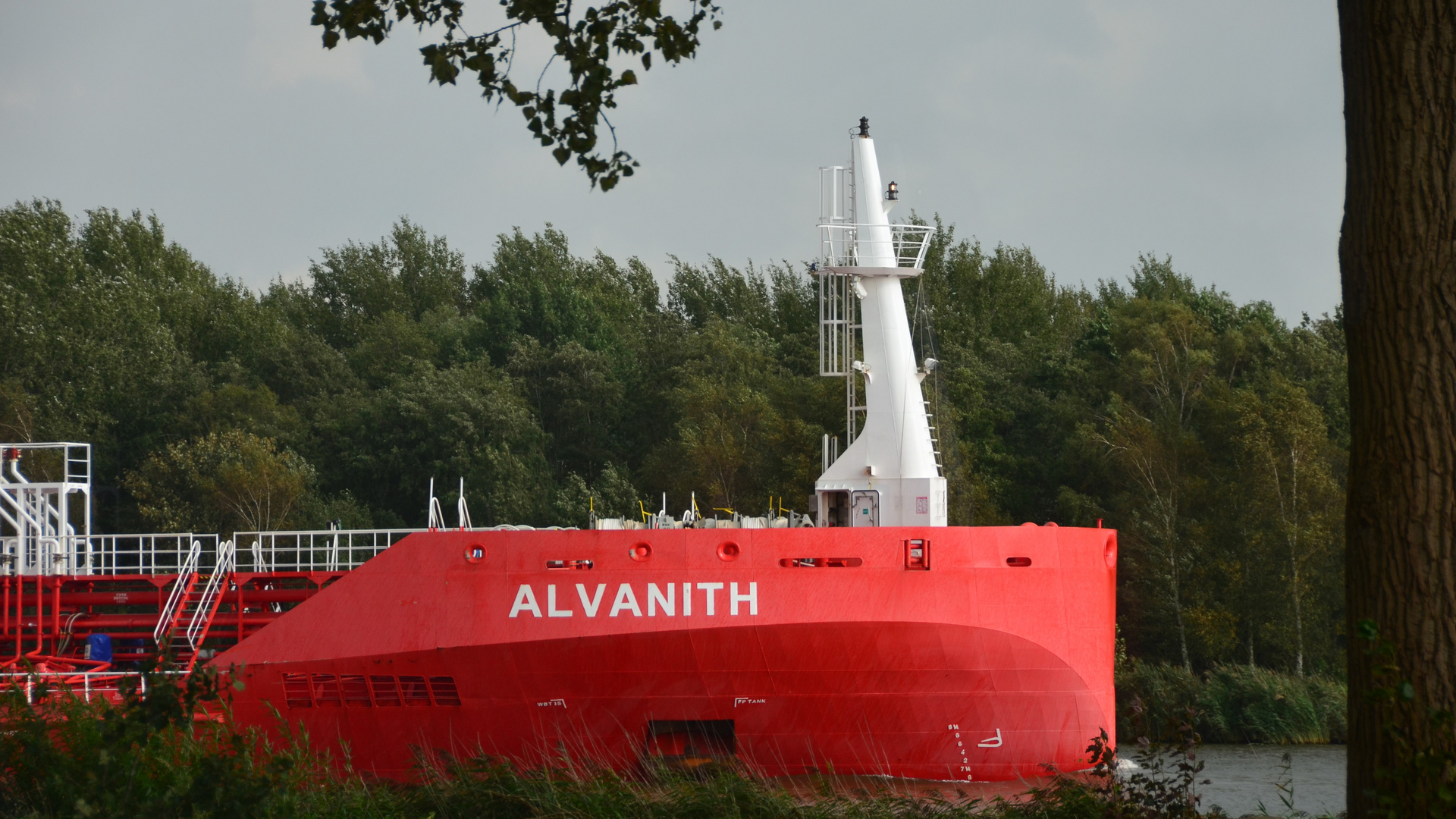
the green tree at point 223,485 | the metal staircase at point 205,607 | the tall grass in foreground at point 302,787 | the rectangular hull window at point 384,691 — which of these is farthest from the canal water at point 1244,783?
the green tree at point 223,485

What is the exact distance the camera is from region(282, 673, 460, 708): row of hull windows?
15.9m

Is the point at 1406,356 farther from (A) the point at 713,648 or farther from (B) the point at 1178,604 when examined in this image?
(B) the point at 1178,604

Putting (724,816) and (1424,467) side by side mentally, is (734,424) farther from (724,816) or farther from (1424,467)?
(1424,467)

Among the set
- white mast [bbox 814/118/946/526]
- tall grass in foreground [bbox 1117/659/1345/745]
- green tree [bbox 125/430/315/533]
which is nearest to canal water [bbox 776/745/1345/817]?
tall grass in foreground [bbox 1117/659/1345/745]

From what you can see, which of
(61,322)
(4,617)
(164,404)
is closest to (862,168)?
(4,617)

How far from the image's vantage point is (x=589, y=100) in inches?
275

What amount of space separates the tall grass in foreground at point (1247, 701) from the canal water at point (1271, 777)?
533 mm

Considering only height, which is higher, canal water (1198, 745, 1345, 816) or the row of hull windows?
the row of hull windows

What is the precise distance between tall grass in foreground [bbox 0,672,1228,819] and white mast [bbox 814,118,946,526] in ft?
23.3

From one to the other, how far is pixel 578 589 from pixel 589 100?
30.4 ft

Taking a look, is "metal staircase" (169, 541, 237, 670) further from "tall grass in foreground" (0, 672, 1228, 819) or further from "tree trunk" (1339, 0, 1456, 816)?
"tree trunk" (1339, 0, 1456, 816)

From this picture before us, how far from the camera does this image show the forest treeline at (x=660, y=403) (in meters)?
32.4

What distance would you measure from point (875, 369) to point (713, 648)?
4871mm

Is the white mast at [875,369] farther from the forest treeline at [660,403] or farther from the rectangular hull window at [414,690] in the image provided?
the forest treeline at [660,403]
